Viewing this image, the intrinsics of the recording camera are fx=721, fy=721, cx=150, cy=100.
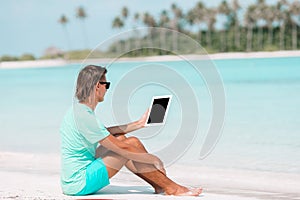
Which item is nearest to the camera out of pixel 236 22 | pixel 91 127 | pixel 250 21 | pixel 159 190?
pixel 91 127

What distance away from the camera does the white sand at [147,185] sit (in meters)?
5.92

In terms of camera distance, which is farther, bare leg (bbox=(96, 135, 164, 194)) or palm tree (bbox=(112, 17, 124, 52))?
palm tree (bbox=(112, 17, 124, 52))

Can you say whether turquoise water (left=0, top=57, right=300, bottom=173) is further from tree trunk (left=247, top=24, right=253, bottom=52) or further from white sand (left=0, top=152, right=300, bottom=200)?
tree trunk (left=247, top=24, right=253, bottom=52)

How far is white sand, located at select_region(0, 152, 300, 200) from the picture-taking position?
5922 millimetres

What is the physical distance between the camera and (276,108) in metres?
17.6

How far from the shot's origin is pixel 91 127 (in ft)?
17.3

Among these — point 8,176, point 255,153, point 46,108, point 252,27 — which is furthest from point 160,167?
point 252,27

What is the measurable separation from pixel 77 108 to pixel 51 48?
304 ft

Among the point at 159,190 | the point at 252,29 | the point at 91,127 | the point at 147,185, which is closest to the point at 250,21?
the point at 252,29

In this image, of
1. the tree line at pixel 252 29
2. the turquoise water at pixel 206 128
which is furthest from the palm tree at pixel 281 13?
the turquoise water at pixel 206 128

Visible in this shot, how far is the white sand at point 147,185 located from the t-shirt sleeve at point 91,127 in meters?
0.56

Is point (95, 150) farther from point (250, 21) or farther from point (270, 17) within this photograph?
point (250, 21)

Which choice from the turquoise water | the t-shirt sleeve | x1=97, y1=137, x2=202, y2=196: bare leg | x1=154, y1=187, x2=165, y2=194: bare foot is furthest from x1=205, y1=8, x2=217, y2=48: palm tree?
the t-shirt sleeve

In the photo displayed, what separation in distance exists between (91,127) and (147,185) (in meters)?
1.54
